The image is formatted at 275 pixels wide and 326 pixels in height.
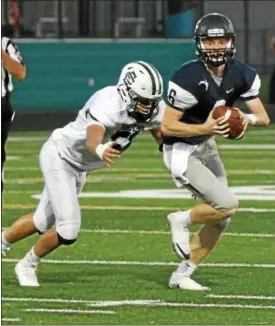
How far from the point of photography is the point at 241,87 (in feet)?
31.2

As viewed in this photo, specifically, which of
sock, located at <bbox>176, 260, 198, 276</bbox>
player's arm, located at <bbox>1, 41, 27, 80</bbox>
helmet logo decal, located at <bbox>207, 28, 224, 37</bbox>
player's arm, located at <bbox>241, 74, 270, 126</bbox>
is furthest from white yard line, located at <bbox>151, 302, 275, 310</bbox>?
player's arm, located at <bbox>1, 41, 27, 80</bbox>

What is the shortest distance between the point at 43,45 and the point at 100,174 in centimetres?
1100

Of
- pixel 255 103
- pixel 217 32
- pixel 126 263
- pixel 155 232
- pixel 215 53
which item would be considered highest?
pixel 217 32

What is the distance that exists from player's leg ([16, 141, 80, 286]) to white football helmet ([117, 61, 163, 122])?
0.61 metres

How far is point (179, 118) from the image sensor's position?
368 inches

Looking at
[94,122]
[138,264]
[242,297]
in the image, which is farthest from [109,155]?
[138,264]

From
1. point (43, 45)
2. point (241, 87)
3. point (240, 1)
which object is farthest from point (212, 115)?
point (240, 1)

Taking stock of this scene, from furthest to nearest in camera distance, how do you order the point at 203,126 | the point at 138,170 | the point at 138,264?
the point at 138,170
the point at 138,264
the point at 203,126

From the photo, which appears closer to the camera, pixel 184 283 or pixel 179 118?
pixel 179 118

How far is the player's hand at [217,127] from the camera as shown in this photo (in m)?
9.16

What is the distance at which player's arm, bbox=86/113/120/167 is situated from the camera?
8859mm

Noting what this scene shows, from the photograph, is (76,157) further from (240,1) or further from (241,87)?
(240,1)

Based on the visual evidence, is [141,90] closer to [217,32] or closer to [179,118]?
[179,118]

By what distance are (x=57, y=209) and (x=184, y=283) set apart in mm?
895
